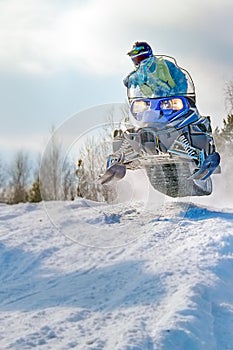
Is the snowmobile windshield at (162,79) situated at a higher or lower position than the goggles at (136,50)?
lower

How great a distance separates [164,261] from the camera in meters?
5.61

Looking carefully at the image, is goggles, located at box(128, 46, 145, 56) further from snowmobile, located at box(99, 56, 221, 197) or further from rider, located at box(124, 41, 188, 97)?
snowmobile, located at box(99, 56, 221, 197)

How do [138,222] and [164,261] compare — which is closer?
[164,261]

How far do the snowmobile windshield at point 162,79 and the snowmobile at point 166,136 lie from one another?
0.07 ft

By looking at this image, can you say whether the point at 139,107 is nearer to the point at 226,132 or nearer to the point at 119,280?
the point at 119,280

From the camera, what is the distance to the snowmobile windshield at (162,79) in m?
8.52

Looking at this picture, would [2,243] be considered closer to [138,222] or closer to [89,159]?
[138,222]

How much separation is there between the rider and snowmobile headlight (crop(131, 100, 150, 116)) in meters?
0.18

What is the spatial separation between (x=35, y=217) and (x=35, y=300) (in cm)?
350

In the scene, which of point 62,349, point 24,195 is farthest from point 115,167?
point 24,195

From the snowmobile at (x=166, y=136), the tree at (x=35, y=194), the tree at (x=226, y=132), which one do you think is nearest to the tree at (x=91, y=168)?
the snowmobile at (x=166, y=136)

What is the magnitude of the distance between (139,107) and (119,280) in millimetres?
4068

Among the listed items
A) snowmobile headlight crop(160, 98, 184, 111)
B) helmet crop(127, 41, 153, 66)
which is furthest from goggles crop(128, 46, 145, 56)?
snowmobile headlight crop(160, 98, 184, 111)

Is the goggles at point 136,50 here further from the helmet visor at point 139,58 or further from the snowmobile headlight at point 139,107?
the snowmobile headlight at point 139,107
